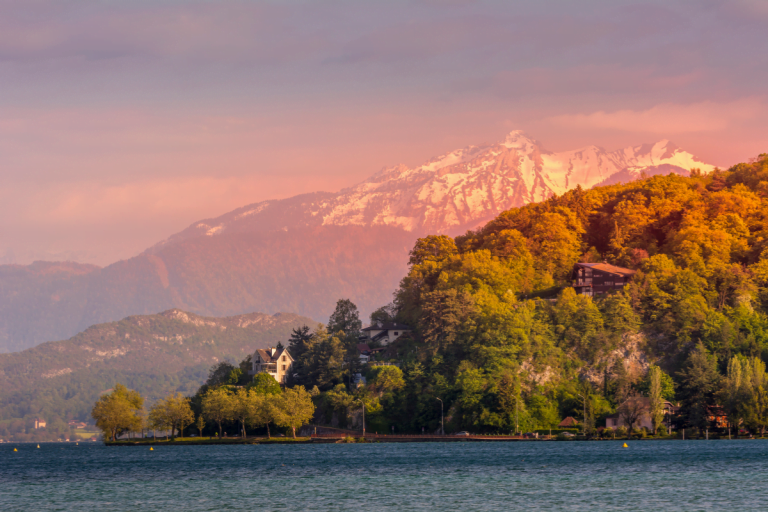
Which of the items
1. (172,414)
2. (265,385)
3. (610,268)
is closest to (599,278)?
(610,268)

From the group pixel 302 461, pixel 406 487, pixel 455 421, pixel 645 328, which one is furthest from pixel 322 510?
pixel 645 328

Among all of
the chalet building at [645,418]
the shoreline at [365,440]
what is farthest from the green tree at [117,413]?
the chalet building at [645,418]

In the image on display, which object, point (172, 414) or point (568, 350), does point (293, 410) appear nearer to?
point (172, 414)

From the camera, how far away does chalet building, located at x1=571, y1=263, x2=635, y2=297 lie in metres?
188

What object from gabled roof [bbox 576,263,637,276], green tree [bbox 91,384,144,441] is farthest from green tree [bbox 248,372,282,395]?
gabled roof [bbox 576,263,637,276]

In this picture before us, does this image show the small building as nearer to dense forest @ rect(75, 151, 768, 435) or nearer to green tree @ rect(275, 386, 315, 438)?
dense forest @ rect(75, 151, 768, 435)

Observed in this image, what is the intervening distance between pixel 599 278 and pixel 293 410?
7068 centimetres

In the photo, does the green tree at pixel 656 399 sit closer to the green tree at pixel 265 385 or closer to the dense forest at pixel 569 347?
the dense forest at pixel 569 347

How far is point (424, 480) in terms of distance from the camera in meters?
94.2

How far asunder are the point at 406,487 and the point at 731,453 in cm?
5348

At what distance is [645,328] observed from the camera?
180 metres

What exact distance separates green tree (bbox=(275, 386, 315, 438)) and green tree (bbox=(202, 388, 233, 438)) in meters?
10.4

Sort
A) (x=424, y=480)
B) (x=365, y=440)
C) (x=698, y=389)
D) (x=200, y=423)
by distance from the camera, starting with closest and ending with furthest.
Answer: (x=424, y=480) < (x=698, y=389) < (x=365, y=440) < (x=200, y=423)

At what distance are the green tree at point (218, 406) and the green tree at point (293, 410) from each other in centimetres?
1037
